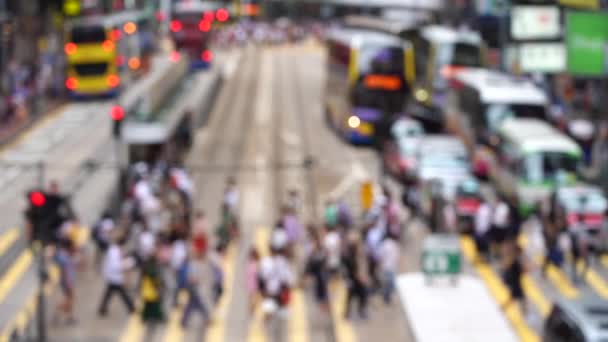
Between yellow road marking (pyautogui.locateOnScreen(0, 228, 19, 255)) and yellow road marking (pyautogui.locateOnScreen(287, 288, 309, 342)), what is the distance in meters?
5.95

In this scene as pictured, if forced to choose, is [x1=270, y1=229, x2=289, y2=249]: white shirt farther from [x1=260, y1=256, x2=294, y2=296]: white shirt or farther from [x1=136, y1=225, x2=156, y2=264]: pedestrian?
[x1=136, y1=225, x2=156, y2=264]: pedestrian

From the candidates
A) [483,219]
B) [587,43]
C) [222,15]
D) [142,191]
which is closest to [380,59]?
[587,43]

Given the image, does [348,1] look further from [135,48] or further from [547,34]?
[547,34]

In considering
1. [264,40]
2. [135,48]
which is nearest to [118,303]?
[135,48]

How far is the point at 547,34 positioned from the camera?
88.7 feet

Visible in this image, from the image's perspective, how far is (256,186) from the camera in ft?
92.6

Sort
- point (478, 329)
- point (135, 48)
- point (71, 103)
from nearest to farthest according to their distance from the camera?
point (478, 329) → point (71, 103) → point (135, 48)

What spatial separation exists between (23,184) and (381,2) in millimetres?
49929

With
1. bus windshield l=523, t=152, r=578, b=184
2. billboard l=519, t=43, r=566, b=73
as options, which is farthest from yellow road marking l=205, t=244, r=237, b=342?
billboard l=519, t=43, r=566, b=73

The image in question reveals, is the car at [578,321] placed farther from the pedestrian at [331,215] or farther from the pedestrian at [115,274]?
the pedestrian at [331,215]

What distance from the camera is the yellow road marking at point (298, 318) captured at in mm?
17078

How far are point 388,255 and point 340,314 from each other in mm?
1222

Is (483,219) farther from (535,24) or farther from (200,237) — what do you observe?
(535,24)

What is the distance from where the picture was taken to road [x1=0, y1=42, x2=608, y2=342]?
17328 millimetres
